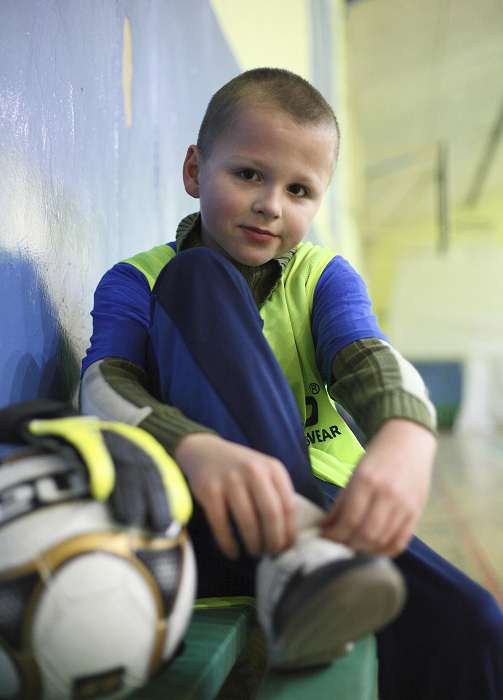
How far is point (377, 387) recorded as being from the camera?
56 cm

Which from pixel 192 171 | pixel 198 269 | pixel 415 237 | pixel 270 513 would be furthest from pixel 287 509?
pixel 415 237

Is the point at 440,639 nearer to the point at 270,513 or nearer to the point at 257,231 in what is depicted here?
the point at 270,513

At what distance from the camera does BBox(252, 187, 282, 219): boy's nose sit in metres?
0.66

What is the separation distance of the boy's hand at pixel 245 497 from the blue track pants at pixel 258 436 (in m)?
0.06

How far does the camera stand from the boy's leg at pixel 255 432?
0.38 m

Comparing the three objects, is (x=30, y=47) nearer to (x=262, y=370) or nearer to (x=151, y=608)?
(x=262, y=370)

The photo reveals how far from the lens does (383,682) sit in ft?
2.01

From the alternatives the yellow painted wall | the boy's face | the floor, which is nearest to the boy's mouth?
the boy's face

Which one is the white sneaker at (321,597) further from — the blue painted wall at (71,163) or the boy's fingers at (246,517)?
the blue painted wall at (71,163)

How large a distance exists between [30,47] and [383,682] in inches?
26.8

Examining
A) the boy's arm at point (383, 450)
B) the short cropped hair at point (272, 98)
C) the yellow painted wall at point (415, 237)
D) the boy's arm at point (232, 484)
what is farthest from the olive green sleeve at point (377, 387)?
the yellow painted wall at point (415, 237)

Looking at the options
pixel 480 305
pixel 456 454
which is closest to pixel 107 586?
pixel 456 454

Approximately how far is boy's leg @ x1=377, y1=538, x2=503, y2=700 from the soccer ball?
0.88 ft

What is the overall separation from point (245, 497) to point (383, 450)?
0.11 m
